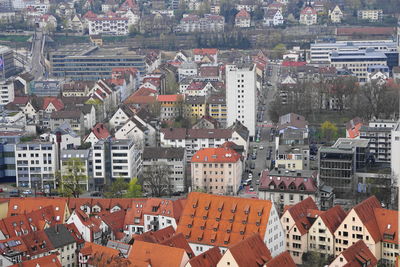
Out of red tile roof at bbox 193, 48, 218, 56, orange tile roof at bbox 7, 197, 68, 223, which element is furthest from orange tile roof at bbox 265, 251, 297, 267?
red tile roof at bbox 193, 48, 218, 56

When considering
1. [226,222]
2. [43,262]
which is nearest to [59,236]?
[43,262]

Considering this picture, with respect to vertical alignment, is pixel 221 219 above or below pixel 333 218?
above

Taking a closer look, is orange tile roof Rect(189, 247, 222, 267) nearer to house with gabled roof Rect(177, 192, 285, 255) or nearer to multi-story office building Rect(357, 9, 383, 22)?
house with gabled roof Rect(177, 192, 285, 255)

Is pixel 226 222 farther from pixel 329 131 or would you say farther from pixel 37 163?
pixel 329 131

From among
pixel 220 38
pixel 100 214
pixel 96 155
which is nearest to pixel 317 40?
pixel 220 38

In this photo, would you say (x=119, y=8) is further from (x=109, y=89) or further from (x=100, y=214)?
(x=100, y=214)

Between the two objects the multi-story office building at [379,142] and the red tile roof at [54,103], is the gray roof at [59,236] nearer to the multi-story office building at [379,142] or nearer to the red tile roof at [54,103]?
the multi-story office building at [379,142]
